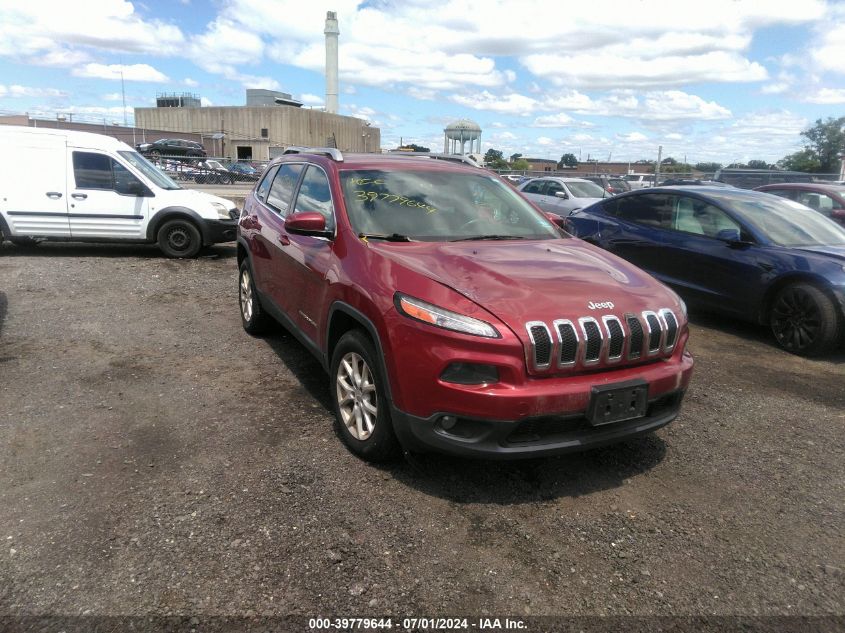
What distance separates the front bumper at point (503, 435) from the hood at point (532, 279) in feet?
1.55

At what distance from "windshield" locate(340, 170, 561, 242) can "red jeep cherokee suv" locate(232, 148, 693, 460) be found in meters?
0.01

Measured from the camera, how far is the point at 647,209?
7812 millimetres

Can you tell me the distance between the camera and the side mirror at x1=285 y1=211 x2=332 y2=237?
381cm

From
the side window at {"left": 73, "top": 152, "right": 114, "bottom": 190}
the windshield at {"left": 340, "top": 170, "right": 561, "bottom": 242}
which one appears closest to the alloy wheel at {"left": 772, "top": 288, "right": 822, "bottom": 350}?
the windshield at {"left": 340, "top": 170, "right": 561, "bottom": 242}

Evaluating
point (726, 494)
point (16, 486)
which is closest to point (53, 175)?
point (16, 486)

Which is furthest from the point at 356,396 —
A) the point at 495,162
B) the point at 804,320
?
the point at 495,162

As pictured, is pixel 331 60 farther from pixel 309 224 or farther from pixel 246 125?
pixel 309 224

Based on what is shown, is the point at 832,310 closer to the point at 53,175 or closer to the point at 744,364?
the point at 744,364

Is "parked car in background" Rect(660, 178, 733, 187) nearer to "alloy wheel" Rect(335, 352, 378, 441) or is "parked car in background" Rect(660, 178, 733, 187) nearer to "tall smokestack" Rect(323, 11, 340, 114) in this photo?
"alloy wheel" Rect(335, 352, 378, 441)

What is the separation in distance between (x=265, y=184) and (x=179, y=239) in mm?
5127

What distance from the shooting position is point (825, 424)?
441 cm

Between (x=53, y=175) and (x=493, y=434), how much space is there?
30.9ft

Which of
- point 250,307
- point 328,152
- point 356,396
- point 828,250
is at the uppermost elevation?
point 328,152

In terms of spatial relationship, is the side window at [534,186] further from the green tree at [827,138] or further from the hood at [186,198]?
the green tree at [827,138]
